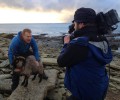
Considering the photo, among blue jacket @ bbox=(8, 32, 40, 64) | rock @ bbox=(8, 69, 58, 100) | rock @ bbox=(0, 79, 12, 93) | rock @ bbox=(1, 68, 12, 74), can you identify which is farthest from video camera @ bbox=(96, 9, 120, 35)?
rock @ bbox=(1, 68, 12, 74)

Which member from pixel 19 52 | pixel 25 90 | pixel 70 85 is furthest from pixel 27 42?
Answer: pixel 70 85

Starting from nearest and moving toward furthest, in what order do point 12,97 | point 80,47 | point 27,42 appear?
1. point 80,47
2. point 12,97
3. point 27,42

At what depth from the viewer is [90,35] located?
4.11 m

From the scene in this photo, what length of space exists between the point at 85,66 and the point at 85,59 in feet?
0.39

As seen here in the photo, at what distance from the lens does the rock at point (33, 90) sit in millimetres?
7205

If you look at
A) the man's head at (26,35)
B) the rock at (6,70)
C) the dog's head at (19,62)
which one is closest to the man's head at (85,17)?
the man's head at (26,35)

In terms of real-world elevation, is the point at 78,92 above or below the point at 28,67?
above

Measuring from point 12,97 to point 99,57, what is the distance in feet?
12.3

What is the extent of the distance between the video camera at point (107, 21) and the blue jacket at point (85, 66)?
0.69 feet

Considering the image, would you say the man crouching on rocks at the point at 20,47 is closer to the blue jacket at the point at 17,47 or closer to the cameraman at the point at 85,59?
the blue jacket at the point at 17,47

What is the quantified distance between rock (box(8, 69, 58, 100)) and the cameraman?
315 cm

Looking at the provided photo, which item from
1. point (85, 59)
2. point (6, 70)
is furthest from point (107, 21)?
point (6, 70)

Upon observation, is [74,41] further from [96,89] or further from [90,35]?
[96,89]

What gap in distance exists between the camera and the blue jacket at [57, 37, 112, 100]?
3.98 m
